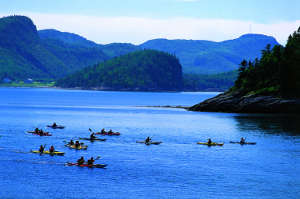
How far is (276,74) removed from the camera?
605ft

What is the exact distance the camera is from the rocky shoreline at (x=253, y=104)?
6865 inches

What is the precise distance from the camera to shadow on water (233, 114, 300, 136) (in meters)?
129

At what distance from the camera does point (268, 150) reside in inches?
3836

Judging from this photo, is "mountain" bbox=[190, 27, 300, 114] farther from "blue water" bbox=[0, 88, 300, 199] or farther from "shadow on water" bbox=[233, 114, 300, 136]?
"blue water" bbox=[0, 88, 300, 199]

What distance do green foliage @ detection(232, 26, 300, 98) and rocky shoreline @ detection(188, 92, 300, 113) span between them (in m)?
2.37

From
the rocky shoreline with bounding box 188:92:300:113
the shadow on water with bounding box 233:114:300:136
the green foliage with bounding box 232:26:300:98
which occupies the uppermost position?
the green foliage with bounding box 232:26:300:98

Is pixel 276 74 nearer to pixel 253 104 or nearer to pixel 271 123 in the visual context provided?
pixel 253 104

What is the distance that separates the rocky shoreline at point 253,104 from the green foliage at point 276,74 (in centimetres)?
237

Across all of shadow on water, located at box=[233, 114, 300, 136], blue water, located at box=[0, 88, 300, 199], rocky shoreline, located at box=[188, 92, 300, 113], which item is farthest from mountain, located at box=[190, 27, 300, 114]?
blue water, located at box=[0, 88, 300, 199]

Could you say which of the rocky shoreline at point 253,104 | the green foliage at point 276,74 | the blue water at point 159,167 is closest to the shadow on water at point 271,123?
the blue water at point 159,167

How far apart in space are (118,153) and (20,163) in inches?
789

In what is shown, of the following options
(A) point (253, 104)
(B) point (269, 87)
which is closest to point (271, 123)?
(A) point (253, 104)

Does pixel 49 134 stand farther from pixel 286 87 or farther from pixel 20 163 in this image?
pixel 286 87

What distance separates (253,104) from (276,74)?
16220 mm
